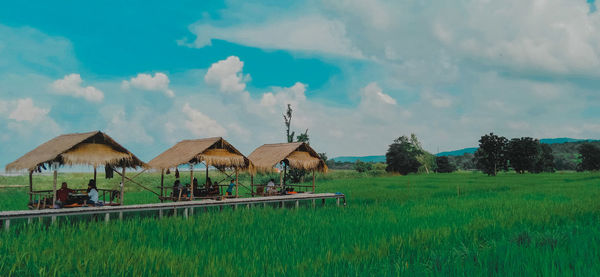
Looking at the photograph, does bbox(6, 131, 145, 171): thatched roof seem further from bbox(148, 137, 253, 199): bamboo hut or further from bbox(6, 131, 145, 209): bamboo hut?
bbox(148, 137, 253, 199): bamboo hut

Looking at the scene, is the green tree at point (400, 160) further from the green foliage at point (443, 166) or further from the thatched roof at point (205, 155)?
the thatched roof at point (205, 155)

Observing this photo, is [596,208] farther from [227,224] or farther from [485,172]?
[485,172]

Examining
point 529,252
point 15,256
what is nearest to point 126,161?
point 15,256

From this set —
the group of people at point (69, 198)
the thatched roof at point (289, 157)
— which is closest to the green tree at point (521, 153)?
the thatched roof at point (289, 157)

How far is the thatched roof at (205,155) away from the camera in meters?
12.9

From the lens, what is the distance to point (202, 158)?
12922 mm

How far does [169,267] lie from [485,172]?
1877 inches

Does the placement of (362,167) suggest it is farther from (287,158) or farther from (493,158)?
(287,158)

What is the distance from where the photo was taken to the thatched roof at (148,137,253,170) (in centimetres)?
1289

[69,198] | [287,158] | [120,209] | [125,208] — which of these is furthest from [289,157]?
[69,198]

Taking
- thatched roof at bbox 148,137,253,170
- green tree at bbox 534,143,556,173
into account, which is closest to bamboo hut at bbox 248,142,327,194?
thatched roof at bbox 148,137,253,170

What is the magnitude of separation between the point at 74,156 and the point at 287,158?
7.15 m

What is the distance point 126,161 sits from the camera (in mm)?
11734

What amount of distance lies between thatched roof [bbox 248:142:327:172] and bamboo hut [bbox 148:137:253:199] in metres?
1.03
